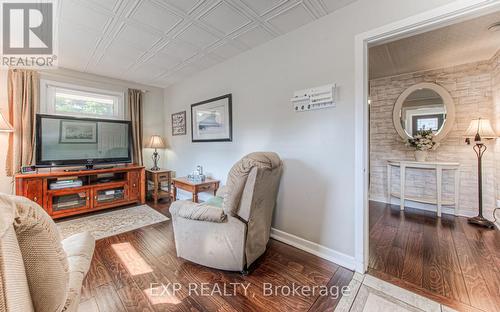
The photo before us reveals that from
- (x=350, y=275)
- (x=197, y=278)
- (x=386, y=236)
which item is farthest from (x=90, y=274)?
(x=386, y=236)

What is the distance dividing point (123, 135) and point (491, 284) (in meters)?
4.98

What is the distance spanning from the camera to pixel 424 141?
126 inches

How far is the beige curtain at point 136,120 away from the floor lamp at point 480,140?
17.9 ft

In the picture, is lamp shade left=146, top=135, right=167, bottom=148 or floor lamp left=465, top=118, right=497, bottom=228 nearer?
floor lamp left=465, top=118, right=497, bottom=228

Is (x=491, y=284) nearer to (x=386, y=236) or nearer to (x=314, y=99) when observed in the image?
(x=386, y=236)

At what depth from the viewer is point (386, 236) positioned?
94.8 inches

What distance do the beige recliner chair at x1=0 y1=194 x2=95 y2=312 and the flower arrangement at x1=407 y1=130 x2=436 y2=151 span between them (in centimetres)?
431

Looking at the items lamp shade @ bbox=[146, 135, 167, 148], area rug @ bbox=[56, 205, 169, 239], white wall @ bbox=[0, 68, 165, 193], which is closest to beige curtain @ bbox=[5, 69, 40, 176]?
white wall @ bbox=[0, 68, 165, 193]

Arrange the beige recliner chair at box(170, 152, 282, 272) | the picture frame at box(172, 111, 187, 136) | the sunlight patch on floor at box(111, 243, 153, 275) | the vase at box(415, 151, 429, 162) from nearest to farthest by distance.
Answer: the beige recliner chair at box(170, 152, 282, 272), the sunlight patch on floor at box(111, 243, 153, 275), the vase at box(415, 151, 429, 162), the picture frame at box(172, 111, 187, 136)

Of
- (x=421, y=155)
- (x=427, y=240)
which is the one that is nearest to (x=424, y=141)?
(x=421, y=155)

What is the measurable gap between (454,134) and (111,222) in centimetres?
539

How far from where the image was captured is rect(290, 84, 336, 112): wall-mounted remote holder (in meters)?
1.90

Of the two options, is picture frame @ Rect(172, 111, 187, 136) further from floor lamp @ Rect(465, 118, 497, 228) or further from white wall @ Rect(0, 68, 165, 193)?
floor lamp @ Rect(465, 118, 497, 228)

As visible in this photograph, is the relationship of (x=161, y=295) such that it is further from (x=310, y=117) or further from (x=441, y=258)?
(x=441, y=258)
